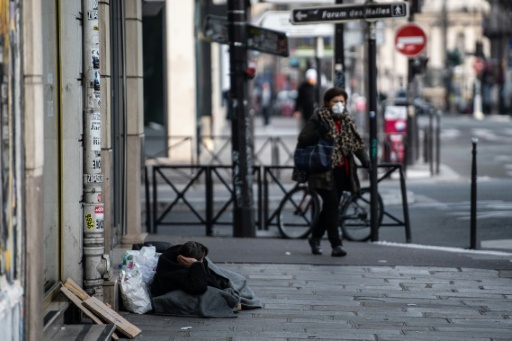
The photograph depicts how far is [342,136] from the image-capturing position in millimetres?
→ 11633

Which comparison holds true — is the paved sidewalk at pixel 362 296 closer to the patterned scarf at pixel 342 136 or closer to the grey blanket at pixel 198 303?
the grey blanket at pixel 198 303

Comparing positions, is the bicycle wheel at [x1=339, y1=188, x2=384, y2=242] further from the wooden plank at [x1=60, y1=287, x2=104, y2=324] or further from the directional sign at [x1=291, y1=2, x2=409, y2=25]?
the wooden plank at [x1=60, y1=287, x2=104, y2=324]

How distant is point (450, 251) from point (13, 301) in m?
7.57

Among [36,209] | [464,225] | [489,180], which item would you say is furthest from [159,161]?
[36,209]

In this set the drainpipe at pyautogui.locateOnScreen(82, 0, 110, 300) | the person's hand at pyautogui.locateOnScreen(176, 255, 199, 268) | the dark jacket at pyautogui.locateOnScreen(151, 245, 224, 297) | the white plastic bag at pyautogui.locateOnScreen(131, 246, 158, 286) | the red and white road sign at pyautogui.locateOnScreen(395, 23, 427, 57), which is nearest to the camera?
the drainpipe at pyautogui.locateOnScreen(82, 0, 110, 300)

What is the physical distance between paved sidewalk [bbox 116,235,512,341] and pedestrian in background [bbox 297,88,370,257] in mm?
462

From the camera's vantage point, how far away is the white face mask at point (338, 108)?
11.5 metres

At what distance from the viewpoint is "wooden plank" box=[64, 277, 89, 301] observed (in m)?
7.78

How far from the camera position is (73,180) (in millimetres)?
7879

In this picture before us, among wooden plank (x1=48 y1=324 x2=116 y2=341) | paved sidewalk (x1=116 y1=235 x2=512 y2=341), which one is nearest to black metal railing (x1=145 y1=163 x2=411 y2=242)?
paved sidewalk (x1=116 y1=235 x2=512 y2=341)

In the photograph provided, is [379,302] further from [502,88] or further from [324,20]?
[502,88]

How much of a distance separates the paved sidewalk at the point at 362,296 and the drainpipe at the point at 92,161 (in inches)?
21.1

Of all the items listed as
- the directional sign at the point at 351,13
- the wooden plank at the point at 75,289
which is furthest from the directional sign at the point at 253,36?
the wooden plank at the point at 75,289

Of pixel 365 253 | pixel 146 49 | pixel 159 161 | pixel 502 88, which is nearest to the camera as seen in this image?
pixel 365 253
